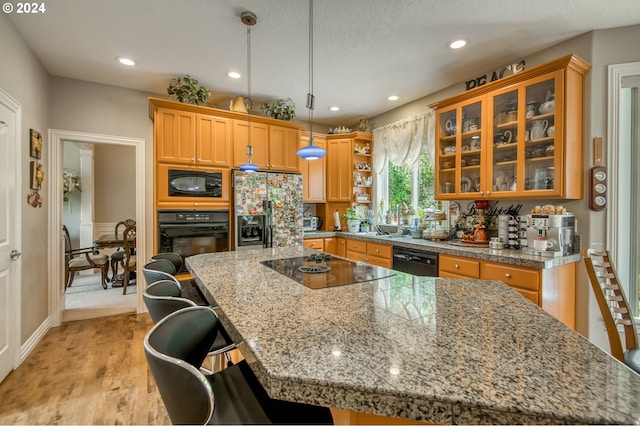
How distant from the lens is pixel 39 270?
2.90 m

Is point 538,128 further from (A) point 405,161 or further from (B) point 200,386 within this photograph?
(B) point 200,386

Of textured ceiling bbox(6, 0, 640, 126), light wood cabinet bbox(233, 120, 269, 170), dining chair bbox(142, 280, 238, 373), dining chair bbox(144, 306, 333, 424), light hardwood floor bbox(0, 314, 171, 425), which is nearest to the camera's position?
dining chair bbox(144, 306, 333, 424)

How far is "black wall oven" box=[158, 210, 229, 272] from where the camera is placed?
3.22 meters

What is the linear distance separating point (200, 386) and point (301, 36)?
2.56m

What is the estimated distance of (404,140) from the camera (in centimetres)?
404

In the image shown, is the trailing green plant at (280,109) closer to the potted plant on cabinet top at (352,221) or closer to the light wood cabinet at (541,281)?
the potted plant on cabinet top at (352,221)

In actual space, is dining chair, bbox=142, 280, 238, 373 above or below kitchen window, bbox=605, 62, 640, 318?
below

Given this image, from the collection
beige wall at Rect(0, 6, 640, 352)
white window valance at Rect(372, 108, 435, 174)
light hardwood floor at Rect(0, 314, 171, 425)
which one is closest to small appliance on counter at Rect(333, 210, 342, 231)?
white window valance at Rect(372, 108, 435, 174)

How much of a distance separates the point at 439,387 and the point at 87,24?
321cm

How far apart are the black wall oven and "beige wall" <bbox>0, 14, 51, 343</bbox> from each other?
41.0 inches

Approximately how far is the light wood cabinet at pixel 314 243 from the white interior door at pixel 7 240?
9.29 ft

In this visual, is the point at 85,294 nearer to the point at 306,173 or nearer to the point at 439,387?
the point at 306,173

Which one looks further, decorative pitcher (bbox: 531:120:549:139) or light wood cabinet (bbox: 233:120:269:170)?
light wood cabinet (bbox: 233:120:269:170)

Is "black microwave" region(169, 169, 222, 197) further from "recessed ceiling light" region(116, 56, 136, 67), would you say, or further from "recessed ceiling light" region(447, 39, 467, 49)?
"recessed ceiling light" region(447, 39, 467, 49)
